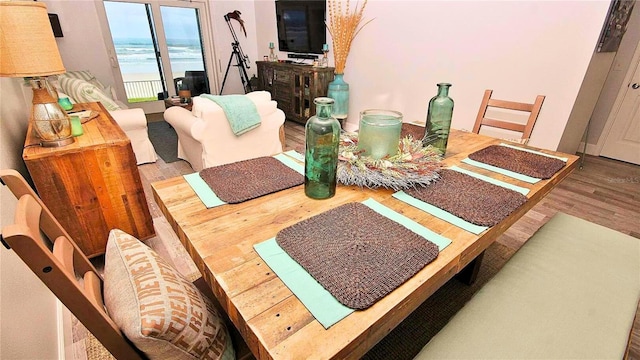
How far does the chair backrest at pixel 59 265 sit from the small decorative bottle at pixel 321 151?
0.63 m

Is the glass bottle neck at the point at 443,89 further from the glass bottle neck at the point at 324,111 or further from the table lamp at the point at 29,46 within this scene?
the table lamp at the point at 29,46

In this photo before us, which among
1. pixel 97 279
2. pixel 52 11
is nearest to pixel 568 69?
pixel 97 279

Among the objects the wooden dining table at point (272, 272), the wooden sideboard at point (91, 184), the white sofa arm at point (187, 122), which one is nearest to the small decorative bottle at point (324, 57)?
the white sofa arm at point (187, 122)

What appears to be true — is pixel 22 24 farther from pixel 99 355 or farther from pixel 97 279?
pixel 99 355

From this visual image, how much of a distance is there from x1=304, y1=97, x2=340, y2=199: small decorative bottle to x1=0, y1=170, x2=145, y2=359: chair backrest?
0.63 metres

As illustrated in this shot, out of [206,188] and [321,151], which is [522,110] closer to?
[321,151]

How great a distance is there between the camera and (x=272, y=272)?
696 millimetres

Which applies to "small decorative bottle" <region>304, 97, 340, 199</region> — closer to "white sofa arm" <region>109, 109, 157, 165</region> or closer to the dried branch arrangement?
"white sofa arm" <region>109, 109, 157, 165</region>

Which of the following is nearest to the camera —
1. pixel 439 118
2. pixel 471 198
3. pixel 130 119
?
pixel 471 198

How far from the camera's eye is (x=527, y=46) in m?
2.64

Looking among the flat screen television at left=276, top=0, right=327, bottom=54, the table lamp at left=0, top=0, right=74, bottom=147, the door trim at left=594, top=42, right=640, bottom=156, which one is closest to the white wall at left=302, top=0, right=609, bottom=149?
the flat screen television at left=276, top=0, right=327, bottom=54

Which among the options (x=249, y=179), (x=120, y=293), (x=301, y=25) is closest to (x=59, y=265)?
(x=120, y=293)

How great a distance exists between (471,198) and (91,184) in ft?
5.88

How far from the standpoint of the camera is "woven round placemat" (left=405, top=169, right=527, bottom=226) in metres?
0.94
